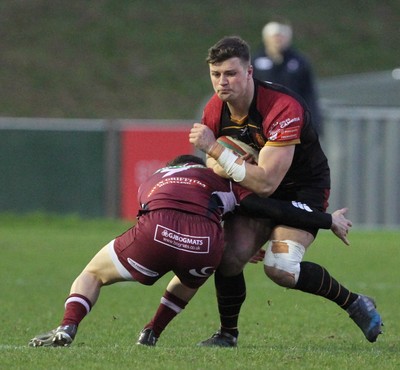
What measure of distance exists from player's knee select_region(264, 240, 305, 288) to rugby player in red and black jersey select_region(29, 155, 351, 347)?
41 centimetres

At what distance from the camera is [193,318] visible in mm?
8570

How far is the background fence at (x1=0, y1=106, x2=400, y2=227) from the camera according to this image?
687 inches

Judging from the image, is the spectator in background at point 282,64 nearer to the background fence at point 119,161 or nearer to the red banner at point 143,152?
the background fence at point 119,161

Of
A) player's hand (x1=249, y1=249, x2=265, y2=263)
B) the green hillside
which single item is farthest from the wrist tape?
the green hillside

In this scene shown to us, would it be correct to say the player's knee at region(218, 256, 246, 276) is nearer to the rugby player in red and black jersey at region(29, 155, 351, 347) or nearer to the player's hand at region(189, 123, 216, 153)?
the rugby player in red and black jersey at region(29, 155, 351, 347)

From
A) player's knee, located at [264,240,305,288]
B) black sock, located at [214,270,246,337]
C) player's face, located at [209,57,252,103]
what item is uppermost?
player's face, located at [209,57,252,103]

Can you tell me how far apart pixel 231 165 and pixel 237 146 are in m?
0.39

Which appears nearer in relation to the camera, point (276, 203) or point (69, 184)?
point (276, 203)

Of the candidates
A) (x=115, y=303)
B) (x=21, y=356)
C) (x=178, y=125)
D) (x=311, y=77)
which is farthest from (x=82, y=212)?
(x=21, y=356)

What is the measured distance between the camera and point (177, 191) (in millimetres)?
6496

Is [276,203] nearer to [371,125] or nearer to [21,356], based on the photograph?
[21,356]

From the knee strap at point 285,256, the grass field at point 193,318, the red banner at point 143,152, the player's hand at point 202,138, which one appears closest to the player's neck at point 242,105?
the player's hand at point 202,138

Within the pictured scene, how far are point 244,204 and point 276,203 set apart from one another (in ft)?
0.62

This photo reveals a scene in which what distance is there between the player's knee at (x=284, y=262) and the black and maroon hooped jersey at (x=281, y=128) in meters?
Answer: 0.45
